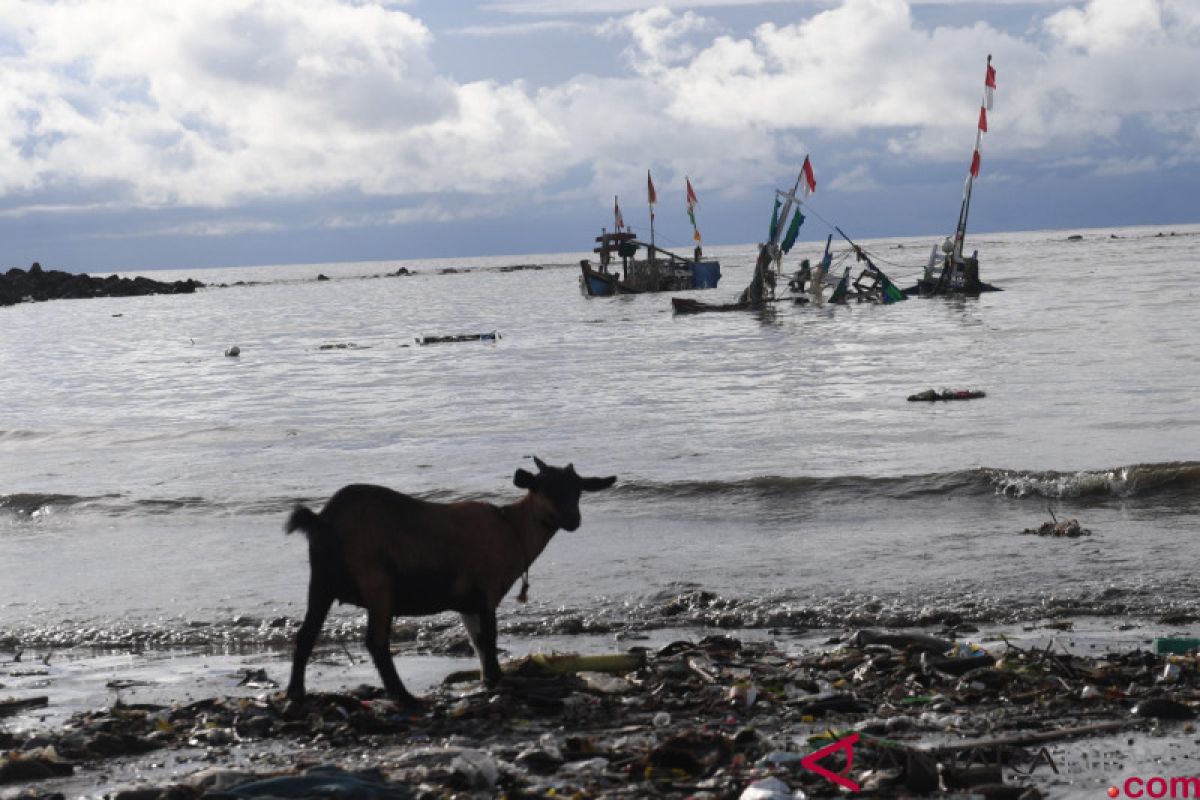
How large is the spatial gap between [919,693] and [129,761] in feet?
13.0

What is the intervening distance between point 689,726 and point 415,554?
1673 mm

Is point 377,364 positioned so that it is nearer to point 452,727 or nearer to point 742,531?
point 742,531

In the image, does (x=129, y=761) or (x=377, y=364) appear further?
(x=377, y=364)

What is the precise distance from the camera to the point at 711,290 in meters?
93.4

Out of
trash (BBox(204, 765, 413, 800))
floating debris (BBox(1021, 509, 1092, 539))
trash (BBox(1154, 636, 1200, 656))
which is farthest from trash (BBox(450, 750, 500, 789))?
floating debris (BBox(1021, 509, 1092, 539))

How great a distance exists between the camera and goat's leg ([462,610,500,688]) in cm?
721

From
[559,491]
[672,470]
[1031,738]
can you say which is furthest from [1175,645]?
[672,470]

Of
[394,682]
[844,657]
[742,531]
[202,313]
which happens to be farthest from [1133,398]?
[202,313]

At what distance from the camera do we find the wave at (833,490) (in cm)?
1441

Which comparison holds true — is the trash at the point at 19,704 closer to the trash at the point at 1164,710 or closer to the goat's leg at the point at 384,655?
the goat's leg at the point at 384,655

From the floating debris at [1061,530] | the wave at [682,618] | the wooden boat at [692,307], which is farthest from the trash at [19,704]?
the wooden boat at [692,307]

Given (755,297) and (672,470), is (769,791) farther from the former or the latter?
(755,297)

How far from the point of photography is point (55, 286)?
124500mm

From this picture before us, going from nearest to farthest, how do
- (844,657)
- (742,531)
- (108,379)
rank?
1. (844,657)
2. (742,531)
3. (108,379)
